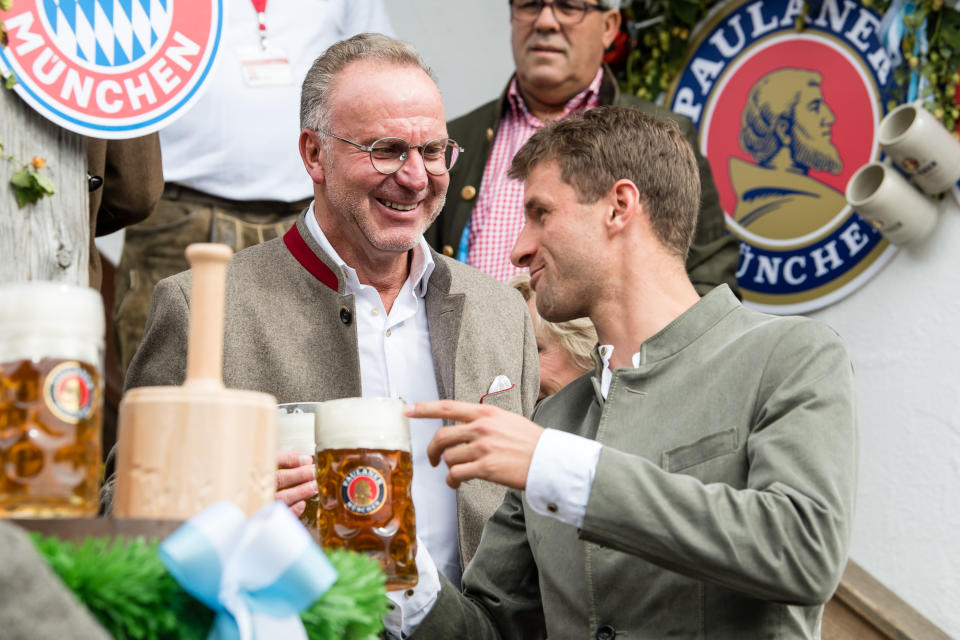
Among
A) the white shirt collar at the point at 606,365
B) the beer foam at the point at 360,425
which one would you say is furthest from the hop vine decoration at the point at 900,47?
the beer foam at the point at 360,425

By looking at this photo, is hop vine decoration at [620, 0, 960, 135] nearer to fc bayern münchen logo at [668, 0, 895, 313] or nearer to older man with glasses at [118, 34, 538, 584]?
fc bayern münchen logo at [668, 0, 895, 313]

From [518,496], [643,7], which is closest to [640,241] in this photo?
[518,496]

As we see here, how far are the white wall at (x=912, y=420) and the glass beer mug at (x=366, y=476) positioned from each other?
2622 millimetres

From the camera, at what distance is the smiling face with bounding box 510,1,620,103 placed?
3881mm

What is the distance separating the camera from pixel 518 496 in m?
2.11

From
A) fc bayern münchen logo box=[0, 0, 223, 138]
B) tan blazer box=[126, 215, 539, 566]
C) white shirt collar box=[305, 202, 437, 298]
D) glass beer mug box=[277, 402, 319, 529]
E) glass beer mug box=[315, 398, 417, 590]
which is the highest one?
fc bayern münchen logo box=[0, 0, 223, 138]

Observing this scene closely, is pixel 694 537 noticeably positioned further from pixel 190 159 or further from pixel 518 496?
pixel 190 159

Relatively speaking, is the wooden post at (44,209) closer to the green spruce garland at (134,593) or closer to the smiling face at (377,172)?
the smiling face at (377,172)

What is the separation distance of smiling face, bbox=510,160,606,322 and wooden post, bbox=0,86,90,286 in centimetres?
75

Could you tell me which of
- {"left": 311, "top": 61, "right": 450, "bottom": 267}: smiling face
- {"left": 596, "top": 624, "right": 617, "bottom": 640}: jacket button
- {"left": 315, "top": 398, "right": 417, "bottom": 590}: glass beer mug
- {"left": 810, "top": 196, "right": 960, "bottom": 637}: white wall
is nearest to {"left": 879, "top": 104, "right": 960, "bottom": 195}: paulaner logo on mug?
{"left": 810, "top": 196, "right": 960, "bottom": 637}: white wall

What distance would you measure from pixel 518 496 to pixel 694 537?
2.00 ft

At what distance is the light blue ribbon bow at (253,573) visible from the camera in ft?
3.18

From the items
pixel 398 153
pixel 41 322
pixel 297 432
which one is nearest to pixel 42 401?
pixel 41 322

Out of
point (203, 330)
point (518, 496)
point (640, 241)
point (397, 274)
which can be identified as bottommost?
point (518, 496)
